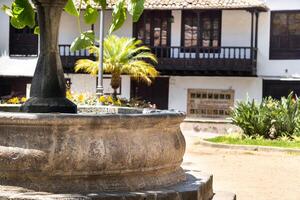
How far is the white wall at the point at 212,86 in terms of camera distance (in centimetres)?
2984

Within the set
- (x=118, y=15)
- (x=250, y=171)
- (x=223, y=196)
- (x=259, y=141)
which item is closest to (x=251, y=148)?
(x=259, y=141)

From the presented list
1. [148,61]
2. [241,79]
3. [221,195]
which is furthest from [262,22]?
[221,195]

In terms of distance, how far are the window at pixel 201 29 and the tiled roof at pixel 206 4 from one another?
0.74 meters

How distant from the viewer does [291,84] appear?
1144 inches

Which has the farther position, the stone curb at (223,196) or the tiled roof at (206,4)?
the tiled roof at (206,4)

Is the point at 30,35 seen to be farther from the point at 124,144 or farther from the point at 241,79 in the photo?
the point at 124,144

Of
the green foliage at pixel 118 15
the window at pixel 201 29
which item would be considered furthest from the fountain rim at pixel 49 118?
the window at pixel 201 29

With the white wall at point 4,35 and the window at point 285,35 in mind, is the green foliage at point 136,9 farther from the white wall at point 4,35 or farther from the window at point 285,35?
the white wall at point 4,35

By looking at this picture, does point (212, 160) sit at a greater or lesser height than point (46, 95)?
lesser

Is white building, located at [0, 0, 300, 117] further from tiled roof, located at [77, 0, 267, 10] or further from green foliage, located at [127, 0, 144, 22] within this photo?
green foliage, located at [127, 0, 144, 22]

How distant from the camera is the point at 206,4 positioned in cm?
2880

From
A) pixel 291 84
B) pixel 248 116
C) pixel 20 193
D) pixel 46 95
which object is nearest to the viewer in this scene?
pixel 20 193

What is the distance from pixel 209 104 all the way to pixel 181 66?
2135 mm

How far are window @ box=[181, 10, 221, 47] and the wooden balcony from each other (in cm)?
49
